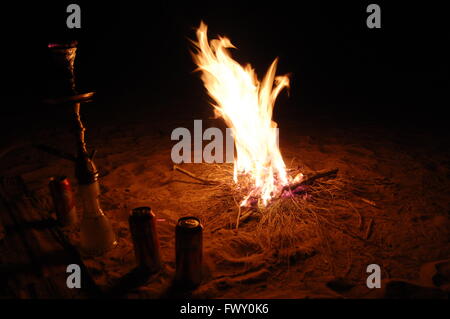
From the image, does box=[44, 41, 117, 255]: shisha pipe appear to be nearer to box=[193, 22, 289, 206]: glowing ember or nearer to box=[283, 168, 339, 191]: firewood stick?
box=[193, 22, 289, 206]: glowing ember

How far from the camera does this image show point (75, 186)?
437 cm

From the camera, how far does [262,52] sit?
13.8 metres

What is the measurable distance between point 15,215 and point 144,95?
6.84 metres

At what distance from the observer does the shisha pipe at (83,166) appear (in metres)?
2.41

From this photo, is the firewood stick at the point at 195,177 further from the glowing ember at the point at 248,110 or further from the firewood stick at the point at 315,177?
the firewood stick at the point at 315,177

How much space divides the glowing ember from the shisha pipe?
1.78m

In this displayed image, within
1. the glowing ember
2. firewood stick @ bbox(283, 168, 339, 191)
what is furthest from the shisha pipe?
firewood stick @ bbox(283, 168, 339, 191)

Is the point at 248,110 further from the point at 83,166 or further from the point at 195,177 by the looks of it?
the point at 83,166

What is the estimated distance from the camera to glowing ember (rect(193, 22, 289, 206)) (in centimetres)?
412

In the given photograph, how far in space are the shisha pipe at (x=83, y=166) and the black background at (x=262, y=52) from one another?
19.7ft

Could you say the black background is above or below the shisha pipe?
above
